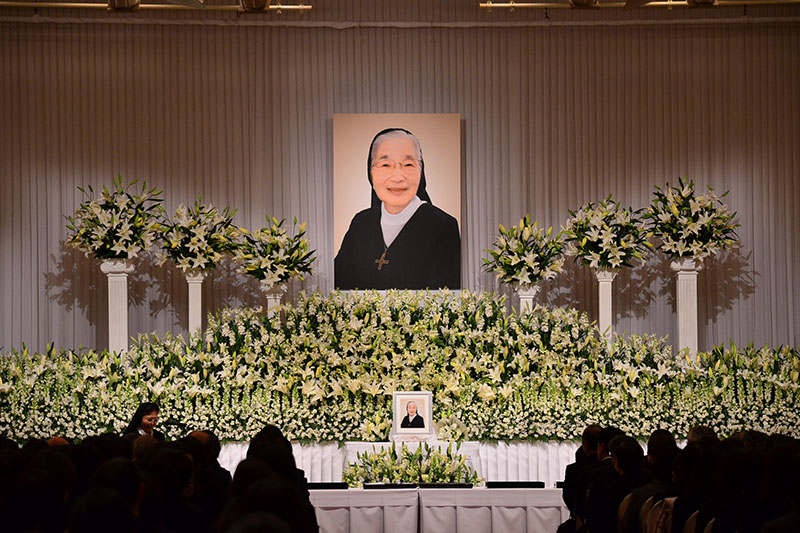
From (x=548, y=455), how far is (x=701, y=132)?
6308mm

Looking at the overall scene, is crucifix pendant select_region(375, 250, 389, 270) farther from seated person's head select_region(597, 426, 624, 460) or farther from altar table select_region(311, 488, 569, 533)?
seated person's head select_region(597, 426, 624, 460)

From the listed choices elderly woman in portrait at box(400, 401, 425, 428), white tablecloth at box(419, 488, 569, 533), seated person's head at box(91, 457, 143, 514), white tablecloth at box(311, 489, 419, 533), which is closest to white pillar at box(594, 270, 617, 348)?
elderly woman in portrait at box(400, 401, 425, 428)

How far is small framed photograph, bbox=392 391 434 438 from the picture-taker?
9211 mm

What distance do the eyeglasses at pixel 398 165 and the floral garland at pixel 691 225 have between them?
3289 mm

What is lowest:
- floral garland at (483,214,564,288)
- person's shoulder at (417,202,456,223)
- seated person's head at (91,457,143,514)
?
seated person's head at (91,457,143,514)

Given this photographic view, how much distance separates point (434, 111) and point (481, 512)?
750 centimetres

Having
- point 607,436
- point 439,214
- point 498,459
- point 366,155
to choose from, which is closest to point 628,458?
point 607,436

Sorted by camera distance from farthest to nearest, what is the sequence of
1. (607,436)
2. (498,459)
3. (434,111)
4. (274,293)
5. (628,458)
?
(434,111)
(274,293)
(498,459)
(607,436)
(628,458)

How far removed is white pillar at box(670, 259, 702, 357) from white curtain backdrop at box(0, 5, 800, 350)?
130cm

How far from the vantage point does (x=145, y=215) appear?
459 inches

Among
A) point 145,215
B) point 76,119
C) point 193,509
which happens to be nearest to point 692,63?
point 145,215

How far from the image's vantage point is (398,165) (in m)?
13.5

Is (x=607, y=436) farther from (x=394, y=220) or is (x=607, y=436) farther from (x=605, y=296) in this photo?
(x=394, y=220)

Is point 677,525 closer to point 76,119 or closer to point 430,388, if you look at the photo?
point 430,388
